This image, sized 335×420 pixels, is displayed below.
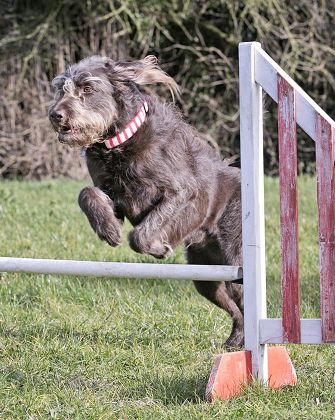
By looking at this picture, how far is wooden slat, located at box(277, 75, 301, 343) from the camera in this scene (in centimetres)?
332

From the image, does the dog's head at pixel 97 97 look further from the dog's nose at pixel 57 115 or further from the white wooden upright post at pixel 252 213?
the white wooden upright post at pixel 252 213

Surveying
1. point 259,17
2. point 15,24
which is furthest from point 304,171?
point 15,24

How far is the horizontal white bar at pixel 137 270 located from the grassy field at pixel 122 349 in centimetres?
44

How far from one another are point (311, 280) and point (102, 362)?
2070 mm

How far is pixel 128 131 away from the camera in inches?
164

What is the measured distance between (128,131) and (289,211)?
113cm

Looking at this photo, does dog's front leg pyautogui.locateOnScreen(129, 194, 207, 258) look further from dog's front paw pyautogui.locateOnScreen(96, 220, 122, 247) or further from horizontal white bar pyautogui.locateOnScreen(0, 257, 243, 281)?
horizontal white bar pyautogui.locateOnScreen(0, 257, 243, 281)

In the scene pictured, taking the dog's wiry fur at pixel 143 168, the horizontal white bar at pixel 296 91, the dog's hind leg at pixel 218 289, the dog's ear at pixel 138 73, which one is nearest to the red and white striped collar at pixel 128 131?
the dog's wiry fur at pixel 143 168

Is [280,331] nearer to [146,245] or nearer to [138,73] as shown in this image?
[146,245]

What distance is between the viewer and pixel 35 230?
23.0 ft

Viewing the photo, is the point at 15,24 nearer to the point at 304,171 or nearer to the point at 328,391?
the point at 304,171

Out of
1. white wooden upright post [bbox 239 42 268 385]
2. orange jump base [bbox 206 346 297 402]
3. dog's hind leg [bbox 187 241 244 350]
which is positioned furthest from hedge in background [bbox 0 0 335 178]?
orange jump base [bbox 206 346 297 402]

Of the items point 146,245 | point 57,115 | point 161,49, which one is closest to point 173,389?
point 146,245

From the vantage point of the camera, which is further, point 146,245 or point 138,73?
point 138,73
